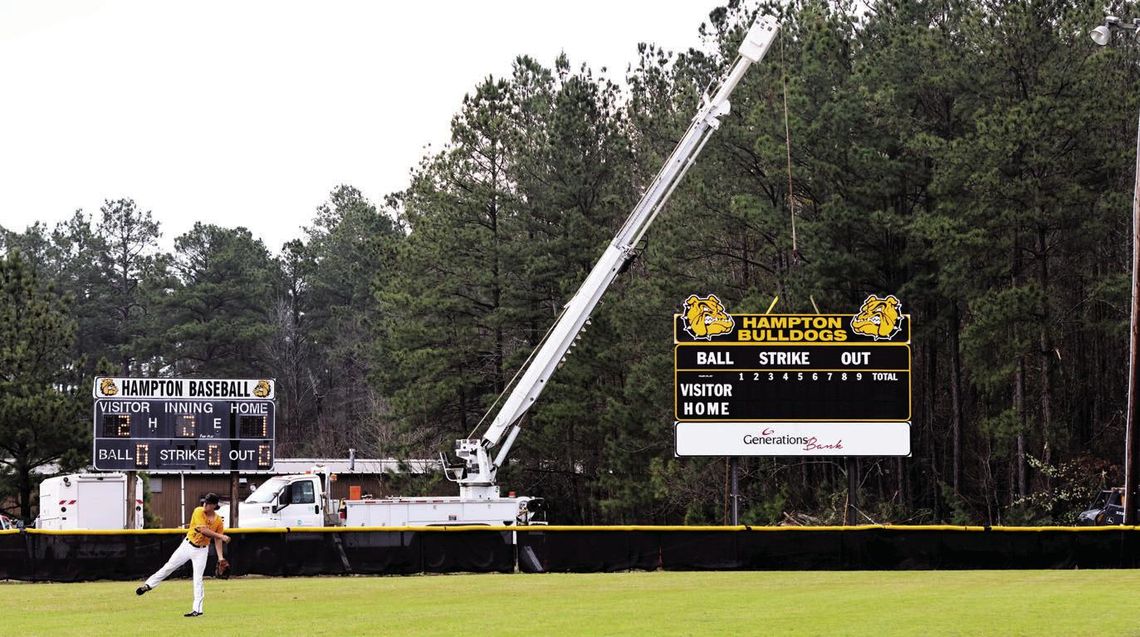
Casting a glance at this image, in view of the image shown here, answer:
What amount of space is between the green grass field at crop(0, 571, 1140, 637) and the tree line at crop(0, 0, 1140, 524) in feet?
53.5

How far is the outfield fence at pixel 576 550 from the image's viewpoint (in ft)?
101

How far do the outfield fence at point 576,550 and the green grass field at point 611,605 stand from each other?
0.81m

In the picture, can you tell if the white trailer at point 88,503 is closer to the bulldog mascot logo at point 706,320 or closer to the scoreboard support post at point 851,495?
the bulldog mascot logo at point 706,320

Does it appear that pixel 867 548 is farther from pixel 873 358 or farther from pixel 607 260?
pixel 607 260

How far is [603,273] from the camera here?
39812 mm

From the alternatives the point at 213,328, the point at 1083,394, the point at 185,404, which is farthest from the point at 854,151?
the point at 213,328

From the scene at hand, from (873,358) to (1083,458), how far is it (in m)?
12.0

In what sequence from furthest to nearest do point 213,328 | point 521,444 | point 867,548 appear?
point 213,328, point 521,444, point 867,548

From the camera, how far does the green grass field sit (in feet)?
61.5

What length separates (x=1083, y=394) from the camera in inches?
1887

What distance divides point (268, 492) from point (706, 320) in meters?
12.9

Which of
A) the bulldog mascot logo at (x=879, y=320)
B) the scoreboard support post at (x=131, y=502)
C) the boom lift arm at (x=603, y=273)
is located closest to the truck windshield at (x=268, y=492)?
the boom lift arm at (x=603, y=273)

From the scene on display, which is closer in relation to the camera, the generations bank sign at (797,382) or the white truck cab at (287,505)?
the generations bank sign at (797,382)

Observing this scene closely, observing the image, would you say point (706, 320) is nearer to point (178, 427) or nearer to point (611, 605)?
point (178, 427)
